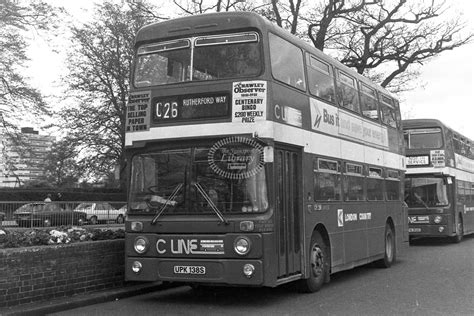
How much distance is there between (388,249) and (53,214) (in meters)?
9.15

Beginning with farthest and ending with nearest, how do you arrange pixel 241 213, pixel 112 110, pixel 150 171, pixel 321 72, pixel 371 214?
pixel 112 110, pixel 371 214, pixel 321 72, pixel 150 171, pixel 241 213

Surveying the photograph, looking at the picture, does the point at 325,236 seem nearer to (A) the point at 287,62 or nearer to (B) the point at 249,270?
(B) the point at 249,270

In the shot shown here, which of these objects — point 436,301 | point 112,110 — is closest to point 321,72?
point 436,301

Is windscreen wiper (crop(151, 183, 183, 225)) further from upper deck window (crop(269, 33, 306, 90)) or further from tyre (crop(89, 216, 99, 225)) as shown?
tyre (crop(89, 216, 99, 225))

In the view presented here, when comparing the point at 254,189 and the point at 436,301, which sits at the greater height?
the point at 254,189

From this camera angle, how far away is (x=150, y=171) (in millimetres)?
8656

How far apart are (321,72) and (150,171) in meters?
4.04

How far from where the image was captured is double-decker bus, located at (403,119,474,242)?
1948 centimetres

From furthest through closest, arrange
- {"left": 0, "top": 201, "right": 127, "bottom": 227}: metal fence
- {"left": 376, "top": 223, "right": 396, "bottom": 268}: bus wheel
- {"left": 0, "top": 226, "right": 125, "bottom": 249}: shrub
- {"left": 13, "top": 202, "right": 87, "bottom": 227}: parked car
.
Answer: {"left": 13, "top": 202, "right": 87, "bottom": 227}: parked car → {"left": 0, "top": 201, "right": 127, "bottom": 227}: metal fence → {"left": 376, "top": 223, "right": 396, "bottom": 268}: bus wheel → {"left": 0, "top": 226, "right": 125, "bottom": 249}: shrub

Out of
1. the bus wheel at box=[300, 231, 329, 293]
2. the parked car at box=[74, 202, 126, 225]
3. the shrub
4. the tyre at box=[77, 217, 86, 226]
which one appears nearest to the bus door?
the bus wheel at box=[300, 231, 329, 293]

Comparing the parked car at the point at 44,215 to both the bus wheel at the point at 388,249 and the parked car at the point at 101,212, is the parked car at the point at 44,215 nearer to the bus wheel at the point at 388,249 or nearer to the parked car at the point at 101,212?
the parked car at the point at 101,212

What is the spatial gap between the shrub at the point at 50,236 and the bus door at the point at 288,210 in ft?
10.7

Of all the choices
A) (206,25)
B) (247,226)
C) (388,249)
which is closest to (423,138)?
(388,249)

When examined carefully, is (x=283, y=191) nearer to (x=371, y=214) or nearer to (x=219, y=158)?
(x=219, y=158)
